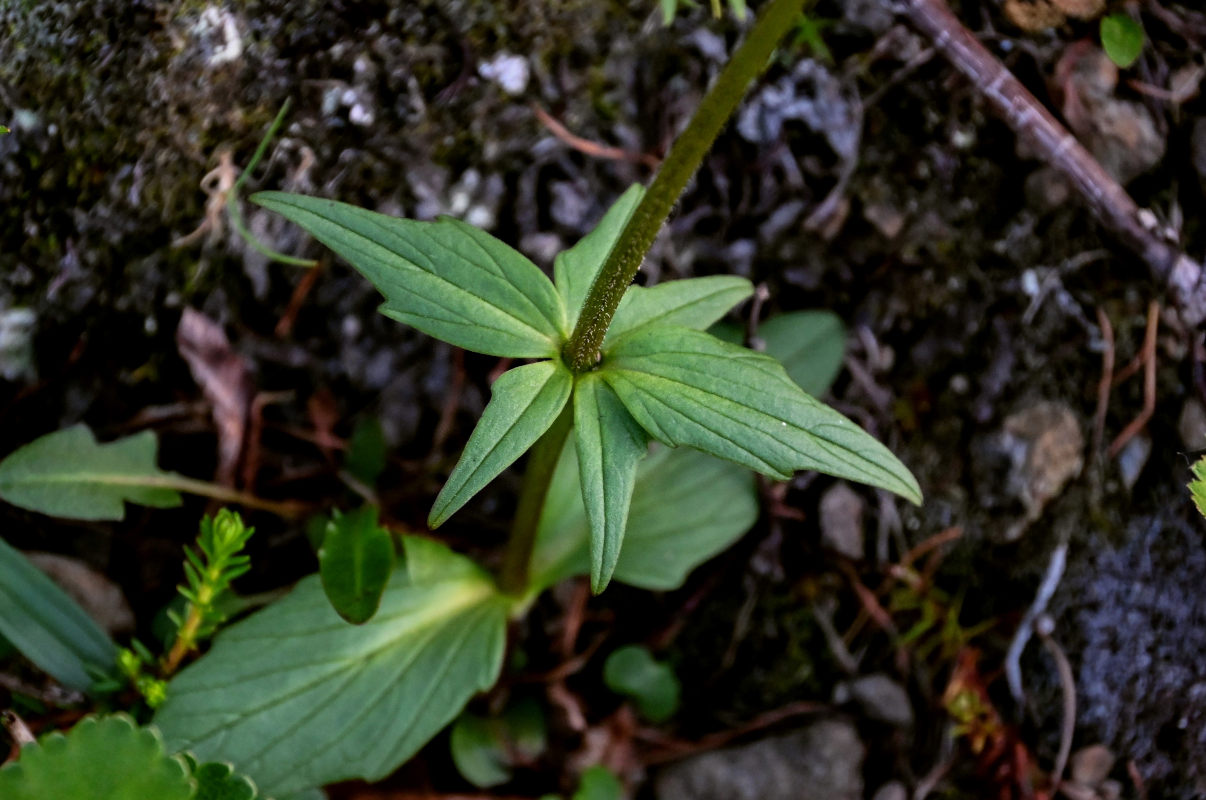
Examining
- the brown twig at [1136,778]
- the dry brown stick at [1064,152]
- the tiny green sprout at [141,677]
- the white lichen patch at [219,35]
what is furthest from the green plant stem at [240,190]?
the brown twig at [1136,778]

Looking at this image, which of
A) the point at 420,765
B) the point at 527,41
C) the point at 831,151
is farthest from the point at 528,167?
the point at 420,765

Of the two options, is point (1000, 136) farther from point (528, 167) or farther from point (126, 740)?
point (126, 740)

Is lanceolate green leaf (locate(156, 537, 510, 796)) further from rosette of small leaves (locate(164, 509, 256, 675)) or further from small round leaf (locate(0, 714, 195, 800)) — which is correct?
small round leaf (locate(0, 714, 195, 800))

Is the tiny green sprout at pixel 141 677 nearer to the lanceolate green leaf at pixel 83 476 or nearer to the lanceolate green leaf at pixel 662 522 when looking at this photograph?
the lanceolate green leaf at pixel 83 476

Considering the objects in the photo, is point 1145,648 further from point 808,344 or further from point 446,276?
point 446,276

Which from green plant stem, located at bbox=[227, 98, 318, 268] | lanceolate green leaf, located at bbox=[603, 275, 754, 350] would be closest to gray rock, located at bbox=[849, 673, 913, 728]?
lanceolate green leaf, located at bbox=[603, 275, 754, 350]
